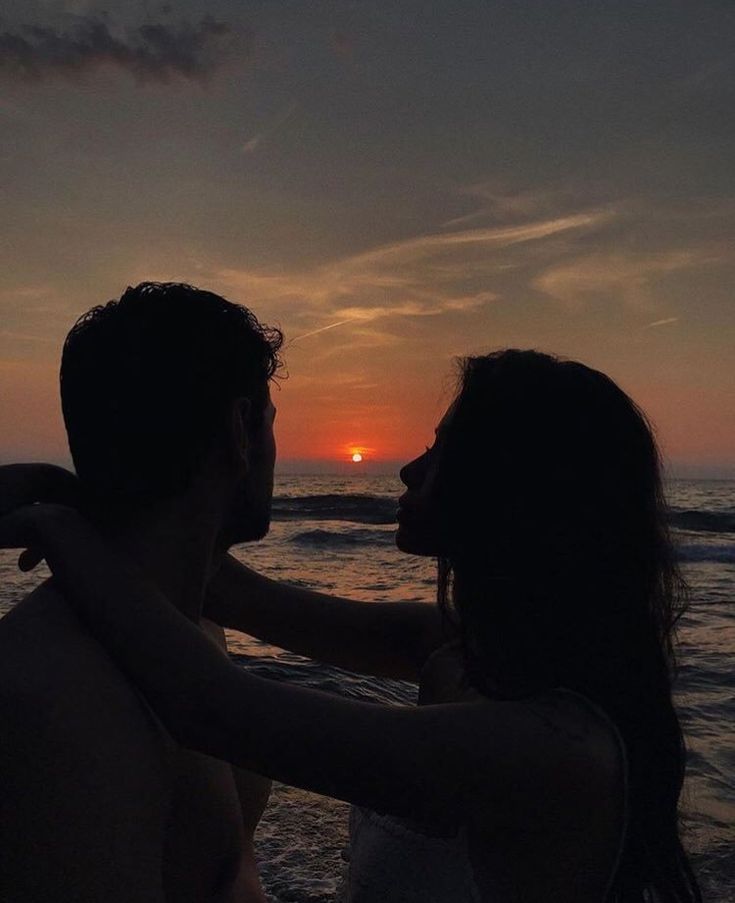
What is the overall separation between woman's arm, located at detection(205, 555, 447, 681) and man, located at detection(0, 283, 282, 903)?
0.75 meters

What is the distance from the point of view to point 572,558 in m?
2.32

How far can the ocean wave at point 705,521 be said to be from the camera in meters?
28.9

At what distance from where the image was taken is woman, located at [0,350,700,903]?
5.80 ft

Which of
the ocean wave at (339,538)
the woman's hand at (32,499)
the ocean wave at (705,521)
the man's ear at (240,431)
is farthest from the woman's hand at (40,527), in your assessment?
the ocean wave at (705,521)

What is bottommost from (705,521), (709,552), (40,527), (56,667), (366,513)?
(709,552)

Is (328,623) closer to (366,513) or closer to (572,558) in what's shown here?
(572,558)

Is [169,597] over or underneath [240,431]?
underneath

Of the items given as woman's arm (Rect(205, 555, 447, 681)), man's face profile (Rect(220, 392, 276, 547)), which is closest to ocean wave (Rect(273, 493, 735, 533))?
woman's arm (Rect(205, 555, 447, 681))

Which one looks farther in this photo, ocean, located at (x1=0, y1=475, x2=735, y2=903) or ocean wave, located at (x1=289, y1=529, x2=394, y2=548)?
ocean wave, located at (x1=289, y1=529, x2=394, y2=548)

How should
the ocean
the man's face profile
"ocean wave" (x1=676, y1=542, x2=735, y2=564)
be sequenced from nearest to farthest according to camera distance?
1. the man's face profile
2. the ocean
3. "ocean wave" (x1=676, y1=542, x2=735, y2=564)

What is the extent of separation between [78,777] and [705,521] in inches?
1263

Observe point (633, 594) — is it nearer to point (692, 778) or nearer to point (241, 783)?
point (241, 783)

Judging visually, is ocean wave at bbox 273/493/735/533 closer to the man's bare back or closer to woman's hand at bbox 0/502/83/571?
woman's hand at bbox 0/502/83/571

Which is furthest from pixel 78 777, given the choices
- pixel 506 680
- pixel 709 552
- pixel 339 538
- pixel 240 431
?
pixel 709 552
